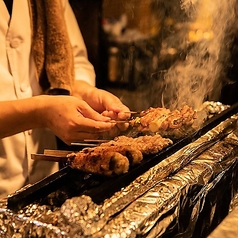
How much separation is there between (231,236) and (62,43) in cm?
85

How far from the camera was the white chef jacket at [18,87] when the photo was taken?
4.51ft

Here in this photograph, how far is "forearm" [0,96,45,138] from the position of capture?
1230 mm

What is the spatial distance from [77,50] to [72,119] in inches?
22.2

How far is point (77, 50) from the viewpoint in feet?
5.51

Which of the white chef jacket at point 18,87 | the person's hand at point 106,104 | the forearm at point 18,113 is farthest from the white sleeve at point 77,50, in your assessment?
the forearm at point 18,113

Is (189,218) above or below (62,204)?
below

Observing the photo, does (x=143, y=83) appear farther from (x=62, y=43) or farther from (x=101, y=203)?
(x=101, y=203)

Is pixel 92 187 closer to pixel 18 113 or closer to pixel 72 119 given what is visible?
pixel 72 119

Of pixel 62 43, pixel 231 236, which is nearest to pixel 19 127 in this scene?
pixel 62 43

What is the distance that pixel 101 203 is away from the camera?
0.94 metres

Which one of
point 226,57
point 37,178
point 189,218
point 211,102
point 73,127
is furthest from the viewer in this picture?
point 226,57

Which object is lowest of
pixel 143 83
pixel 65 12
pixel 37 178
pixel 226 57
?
pixel 37 178

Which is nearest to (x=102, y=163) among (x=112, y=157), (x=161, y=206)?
(x=112, y=157)

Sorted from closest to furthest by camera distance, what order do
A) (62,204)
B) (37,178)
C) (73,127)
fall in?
(62,204), (73,127), (37,178)
